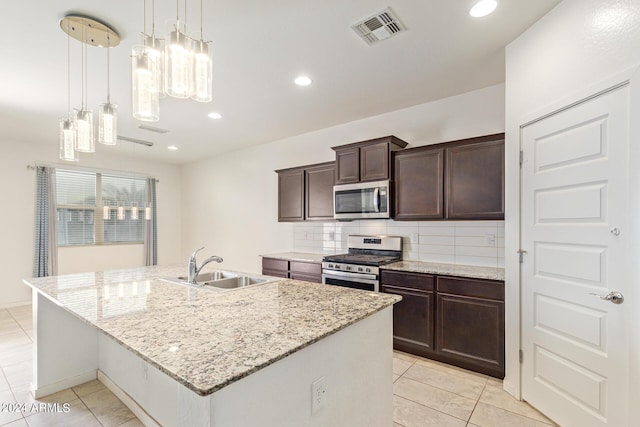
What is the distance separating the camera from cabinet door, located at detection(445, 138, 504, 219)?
2721 millimetres

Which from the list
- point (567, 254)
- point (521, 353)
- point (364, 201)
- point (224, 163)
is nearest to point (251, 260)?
point (224, 163)

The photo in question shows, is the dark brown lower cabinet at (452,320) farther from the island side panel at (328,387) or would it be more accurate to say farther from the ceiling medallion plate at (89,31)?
the ceiling medallion plate at (89,31)

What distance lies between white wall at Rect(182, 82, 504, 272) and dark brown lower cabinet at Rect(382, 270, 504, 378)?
1.61m

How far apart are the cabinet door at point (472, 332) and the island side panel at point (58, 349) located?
3054mm

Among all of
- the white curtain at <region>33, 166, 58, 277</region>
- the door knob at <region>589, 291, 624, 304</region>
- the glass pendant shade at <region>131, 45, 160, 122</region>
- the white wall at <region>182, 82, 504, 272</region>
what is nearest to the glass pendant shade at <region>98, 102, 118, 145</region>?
the glass pendant shade at <region>131, 45, 160, 122</region>

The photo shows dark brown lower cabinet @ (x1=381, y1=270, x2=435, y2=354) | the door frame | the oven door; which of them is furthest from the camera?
the oven door

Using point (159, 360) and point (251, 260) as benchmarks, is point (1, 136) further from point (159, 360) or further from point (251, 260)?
point (159, 360)

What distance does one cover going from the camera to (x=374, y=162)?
11.5 feet

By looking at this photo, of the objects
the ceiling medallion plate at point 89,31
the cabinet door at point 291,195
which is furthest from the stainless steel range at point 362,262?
the ceiling medallion plate at point 89,31

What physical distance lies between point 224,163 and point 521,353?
5.48 metres

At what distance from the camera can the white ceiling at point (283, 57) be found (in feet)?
6.45

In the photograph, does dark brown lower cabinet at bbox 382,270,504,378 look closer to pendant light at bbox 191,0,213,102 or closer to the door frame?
the door frame

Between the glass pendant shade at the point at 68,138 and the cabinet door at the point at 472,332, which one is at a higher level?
the glass pendant shade at the point at 68,138

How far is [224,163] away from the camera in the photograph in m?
6.05
